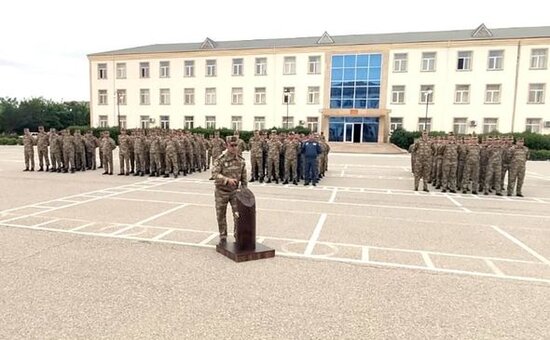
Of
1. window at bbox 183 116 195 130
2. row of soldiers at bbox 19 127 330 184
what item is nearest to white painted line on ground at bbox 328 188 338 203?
row of soldiers at bbox 19 127 330 184

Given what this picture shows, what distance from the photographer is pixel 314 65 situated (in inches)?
1681

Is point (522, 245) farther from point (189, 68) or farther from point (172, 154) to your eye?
point (189, 68)

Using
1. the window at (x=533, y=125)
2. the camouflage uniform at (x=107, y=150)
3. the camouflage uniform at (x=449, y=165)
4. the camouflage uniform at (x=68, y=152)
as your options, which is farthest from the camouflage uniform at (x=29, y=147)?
the window at (x=533, y=125)

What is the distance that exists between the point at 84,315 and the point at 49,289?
904 mm

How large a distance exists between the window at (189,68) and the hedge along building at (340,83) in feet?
0.42

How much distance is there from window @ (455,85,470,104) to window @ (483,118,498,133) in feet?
8.88

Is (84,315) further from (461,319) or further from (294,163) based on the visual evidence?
(294,163)

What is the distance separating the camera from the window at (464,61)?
38.7 m

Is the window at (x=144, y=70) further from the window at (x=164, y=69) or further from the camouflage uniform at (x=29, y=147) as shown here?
the camouflage uniform at (x=29, y=147)

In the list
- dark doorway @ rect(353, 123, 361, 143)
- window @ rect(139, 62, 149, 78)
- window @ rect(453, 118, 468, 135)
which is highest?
window @ rect(139, 62, 149, 78)

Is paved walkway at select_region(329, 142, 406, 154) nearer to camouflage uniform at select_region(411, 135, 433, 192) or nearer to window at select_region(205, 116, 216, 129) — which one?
window at select_region(205, 116, 216, 129)

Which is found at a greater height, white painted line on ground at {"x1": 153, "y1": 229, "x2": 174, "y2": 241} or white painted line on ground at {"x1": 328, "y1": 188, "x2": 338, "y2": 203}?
white painted line on ground at {"x1": 328, "y1": 188, "x2": 338, "y2": 203}

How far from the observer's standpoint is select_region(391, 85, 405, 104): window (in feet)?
134

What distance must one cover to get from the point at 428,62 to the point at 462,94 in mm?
4692
